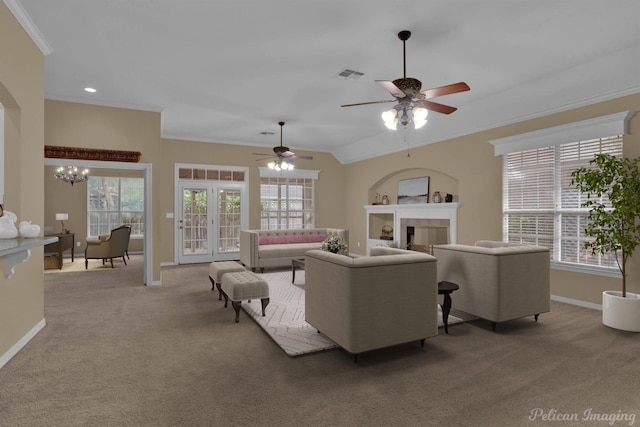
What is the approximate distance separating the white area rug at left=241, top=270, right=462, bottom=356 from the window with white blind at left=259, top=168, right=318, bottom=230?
3.70 metres

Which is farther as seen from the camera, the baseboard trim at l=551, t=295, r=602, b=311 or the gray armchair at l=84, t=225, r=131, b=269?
the gray armchair at l=84, t=225, r=131, b=269

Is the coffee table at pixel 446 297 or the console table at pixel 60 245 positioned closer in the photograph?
the coffee table at pixel 446 297

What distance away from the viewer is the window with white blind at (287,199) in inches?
360

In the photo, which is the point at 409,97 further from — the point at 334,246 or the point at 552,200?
the point at 552,200

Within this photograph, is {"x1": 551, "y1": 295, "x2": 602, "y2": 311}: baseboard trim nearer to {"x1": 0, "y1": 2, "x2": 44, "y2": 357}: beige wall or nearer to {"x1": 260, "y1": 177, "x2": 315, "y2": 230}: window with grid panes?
{"x1": 260, "y1": 177, "x2": 315, "y2": 230}: window with grid panes

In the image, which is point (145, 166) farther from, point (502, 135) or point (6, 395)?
point (502, 135)

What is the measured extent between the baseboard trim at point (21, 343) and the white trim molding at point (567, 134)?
20.8ft

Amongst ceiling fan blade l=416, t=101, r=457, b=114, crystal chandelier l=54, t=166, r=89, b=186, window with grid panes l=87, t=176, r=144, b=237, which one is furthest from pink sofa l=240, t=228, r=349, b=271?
crystal chandelier l=54, t=166, r=89, b=186

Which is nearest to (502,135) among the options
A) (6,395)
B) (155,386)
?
(155,386)

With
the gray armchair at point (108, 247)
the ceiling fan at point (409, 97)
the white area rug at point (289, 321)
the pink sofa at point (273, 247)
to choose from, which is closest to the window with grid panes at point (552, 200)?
the white area rug at point (289, 321)

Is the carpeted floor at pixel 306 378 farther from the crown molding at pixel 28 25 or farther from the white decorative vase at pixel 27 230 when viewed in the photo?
the crown molding at pixel 28 25

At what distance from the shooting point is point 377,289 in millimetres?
2771

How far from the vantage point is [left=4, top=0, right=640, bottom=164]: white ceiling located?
121 inches

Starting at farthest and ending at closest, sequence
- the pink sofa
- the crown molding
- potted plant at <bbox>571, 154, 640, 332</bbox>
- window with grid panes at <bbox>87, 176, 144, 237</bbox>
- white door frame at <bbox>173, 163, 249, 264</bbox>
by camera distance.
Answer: window with grid panes at <bbox>87, 176, 144, 237</bbox>, white door frame at <bbox>173, 163, 249, 264</bbox>, the pink sofa, potted plant at <bbox>571, 154, 640, 332</bbox>, the crown molding
